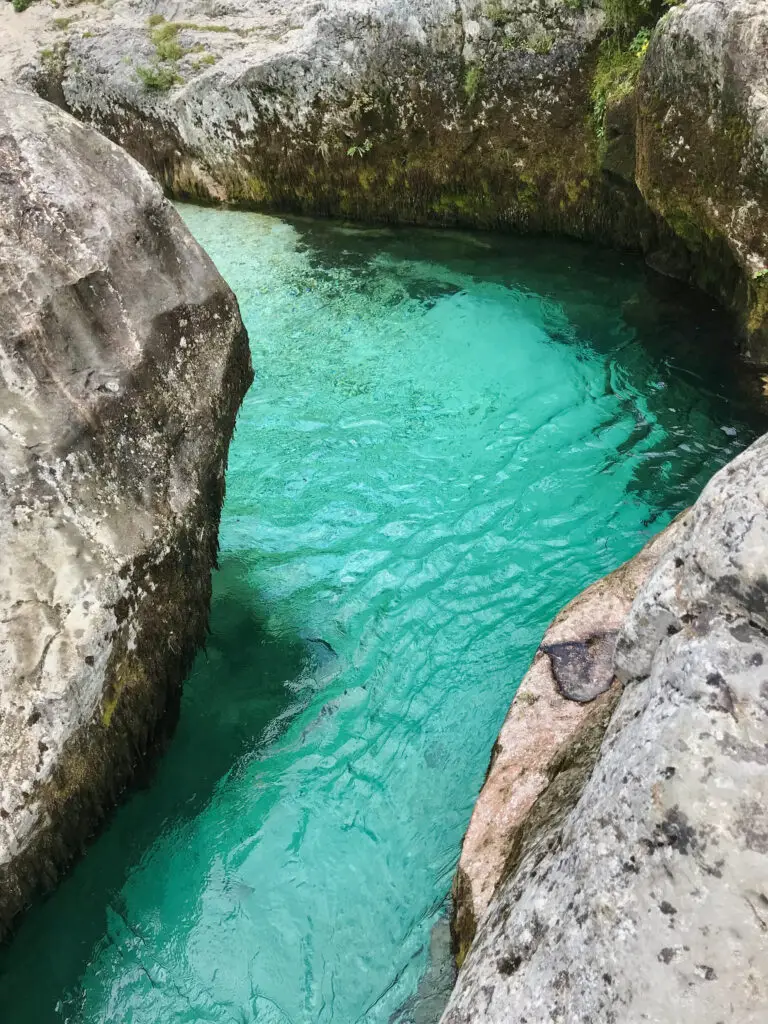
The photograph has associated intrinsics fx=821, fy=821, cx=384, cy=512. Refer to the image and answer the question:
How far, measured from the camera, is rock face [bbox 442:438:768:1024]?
186cm

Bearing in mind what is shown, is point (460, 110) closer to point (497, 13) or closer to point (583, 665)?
point (497, 13)

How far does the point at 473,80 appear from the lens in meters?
9.80

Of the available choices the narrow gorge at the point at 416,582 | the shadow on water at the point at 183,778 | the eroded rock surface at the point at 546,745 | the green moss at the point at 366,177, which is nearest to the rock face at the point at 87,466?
the narrow gorge at the point at 416,582

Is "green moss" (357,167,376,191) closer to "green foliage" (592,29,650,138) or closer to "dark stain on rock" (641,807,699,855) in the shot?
"green foliage" (592,29,650,138)

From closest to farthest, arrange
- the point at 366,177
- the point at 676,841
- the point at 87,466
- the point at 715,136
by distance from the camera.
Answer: the point at 676,841, the point at 87,466, the point at 715,136, the point at 366,177

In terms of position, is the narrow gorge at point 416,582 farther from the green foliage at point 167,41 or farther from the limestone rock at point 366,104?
the green foliage at point 167,41

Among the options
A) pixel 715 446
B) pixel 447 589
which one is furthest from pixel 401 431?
pixel 715 446

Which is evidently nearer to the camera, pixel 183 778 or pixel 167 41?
pixel 183 778

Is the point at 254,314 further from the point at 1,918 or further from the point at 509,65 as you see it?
the point at 1,918

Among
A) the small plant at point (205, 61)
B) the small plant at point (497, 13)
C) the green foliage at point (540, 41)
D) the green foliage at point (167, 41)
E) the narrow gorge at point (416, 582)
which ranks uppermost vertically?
the small plant at point (497, 13)

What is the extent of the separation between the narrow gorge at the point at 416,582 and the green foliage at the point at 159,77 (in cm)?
379

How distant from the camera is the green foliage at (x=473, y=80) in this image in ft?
32.1

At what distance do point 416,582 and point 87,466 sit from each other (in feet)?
8.32

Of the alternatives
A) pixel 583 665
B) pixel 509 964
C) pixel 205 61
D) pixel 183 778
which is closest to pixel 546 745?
pixel 583 665
